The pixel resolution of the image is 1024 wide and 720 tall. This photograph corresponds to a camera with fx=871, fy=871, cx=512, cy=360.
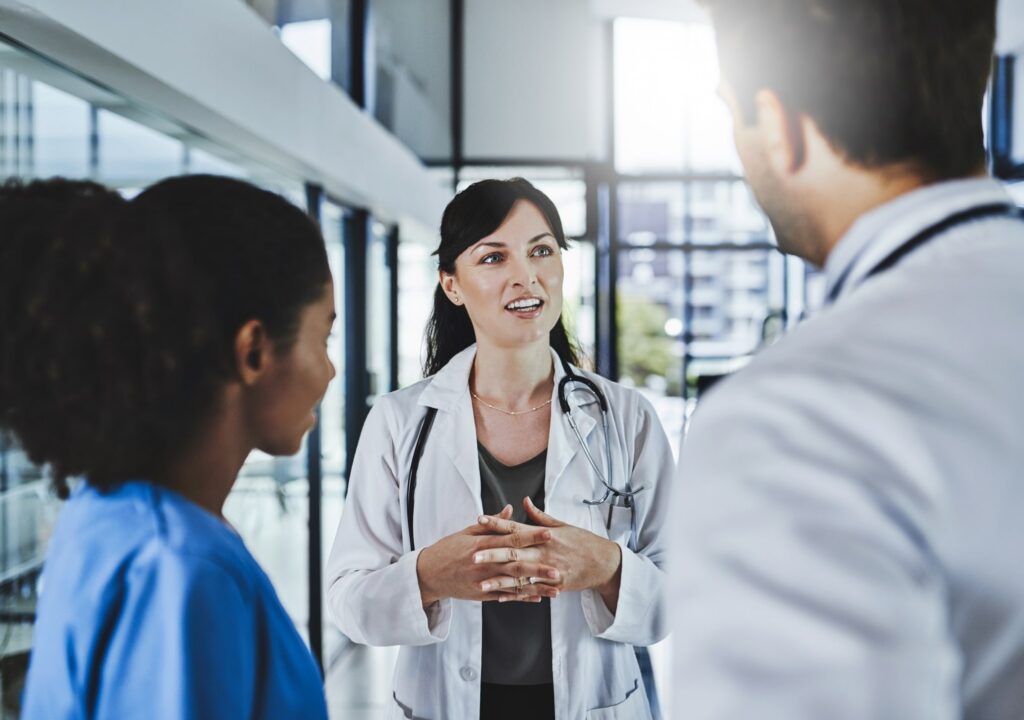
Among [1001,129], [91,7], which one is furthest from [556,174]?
[91,7]

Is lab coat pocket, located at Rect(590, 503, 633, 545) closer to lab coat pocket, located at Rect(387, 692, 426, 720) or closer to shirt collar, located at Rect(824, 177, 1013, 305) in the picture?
lab coat pocket, located at Rect(387, 692, 426, 720)

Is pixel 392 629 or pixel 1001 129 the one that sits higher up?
pixel 1001 129

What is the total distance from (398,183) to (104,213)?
3.94m

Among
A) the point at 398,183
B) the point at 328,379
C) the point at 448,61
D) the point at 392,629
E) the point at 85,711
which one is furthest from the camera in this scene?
the point at 448,61

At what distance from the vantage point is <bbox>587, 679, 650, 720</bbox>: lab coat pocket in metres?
1.34

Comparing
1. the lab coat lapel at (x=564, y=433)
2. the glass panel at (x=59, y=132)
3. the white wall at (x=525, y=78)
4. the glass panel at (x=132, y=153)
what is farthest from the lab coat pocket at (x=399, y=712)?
the white wall at (x=525, y=78)

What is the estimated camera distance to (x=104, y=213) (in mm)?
697

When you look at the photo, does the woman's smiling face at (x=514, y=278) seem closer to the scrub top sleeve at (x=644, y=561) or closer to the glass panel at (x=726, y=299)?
the scrub top sleeve at (x=644, y=561)

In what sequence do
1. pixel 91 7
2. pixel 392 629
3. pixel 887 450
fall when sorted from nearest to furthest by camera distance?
pixel 887 450 → pixel 392 629 → pixel 91 7

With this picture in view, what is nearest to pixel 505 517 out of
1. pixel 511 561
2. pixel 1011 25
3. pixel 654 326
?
pixel 511 561

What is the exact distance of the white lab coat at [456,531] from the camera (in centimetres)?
131

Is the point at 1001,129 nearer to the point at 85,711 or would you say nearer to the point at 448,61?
the point at 448,61

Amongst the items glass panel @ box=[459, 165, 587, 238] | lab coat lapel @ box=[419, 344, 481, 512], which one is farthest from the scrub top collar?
glass panel @ box=[459, 165, 587, 238]

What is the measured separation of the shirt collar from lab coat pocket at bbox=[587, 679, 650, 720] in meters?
0.94
